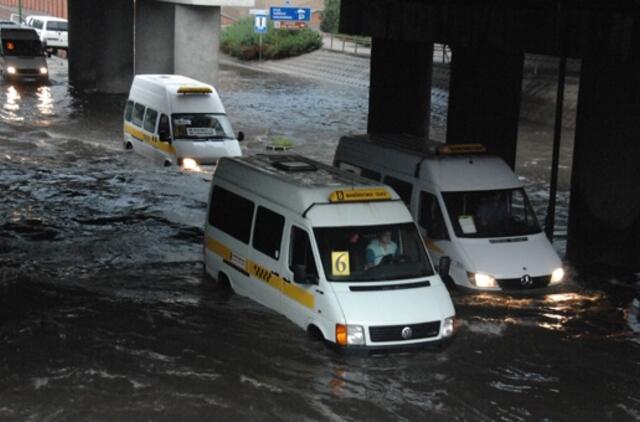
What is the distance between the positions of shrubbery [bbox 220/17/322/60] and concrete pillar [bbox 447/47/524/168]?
124 ft

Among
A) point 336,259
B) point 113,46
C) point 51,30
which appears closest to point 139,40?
point 113,46

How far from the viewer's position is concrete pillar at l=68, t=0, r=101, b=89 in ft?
172

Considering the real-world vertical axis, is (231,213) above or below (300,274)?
above

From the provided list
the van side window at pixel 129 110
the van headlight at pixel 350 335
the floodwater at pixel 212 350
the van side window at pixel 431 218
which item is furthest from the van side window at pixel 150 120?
the van headlight at pixel 350 335

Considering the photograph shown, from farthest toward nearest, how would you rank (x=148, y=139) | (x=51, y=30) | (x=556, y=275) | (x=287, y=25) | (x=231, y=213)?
Result: (x=287, y=25) → (x=51, y=30) → (x=148, y=139) → (x=556, y=275) → (x=231, y=213)

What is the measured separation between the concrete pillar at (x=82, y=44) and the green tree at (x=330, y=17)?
21.8m

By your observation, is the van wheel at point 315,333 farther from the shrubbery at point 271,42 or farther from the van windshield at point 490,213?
the shrubbery at point 271,42

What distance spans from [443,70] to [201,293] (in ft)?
129

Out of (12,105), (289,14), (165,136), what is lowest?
(12,105)

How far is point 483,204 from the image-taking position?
61.9ft

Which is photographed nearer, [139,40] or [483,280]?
[483,280]

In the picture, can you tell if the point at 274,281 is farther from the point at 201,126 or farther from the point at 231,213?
the point at 201,126

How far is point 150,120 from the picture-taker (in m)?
30.1

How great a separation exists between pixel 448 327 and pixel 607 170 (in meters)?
8.35
